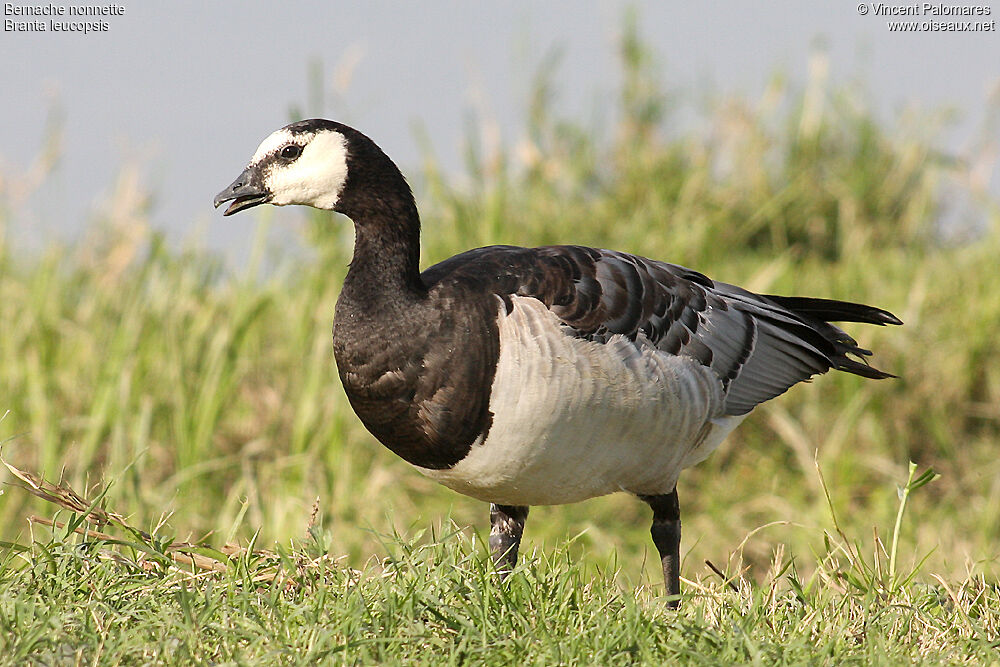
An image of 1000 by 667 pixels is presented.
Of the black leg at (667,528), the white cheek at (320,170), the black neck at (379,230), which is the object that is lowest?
the black leg at (667,528)

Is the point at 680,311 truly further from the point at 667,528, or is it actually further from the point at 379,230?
the point at 379,230

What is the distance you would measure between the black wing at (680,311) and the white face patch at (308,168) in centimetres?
51

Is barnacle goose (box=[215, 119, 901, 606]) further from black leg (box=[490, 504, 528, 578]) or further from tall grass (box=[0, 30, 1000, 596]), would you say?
tall grass (box=[0, 30, 1000, 596])

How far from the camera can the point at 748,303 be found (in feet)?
16.9

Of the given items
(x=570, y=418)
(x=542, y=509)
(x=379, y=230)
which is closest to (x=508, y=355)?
(x=570, y=418)

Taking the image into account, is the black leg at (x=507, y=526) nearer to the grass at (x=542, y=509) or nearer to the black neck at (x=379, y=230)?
the grass at (x=542, y=509)

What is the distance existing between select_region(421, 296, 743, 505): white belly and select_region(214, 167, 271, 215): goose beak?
3.40 ft

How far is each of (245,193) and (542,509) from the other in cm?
357

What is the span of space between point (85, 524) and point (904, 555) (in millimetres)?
4724

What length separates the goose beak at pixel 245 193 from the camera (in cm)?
430

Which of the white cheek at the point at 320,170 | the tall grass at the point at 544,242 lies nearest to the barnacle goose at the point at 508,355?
the white cheek at the point at 320,170

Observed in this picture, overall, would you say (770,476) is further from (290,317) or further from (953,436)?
(290,317)

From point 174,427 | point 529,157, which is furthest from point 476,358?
point 529,157

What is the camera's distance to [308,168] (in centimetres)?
425
